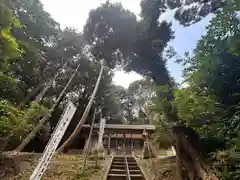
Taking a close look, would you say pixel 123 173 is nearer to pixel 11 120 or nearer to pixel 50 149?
pixel 50 149

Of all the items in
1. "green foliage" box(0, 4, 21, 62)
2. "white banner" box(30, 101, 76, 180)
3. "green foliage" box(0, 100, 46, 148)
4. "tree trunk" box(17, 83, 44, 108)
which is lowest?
"white banner" box(30, 101, 76, 180)

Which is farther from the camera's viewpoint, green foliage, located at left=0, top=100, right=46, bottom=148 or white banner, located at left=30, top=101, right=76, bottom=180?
green foliage, located at left=0, top=100, right=46, bottom=148

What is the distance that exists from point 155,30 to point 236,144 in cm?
922

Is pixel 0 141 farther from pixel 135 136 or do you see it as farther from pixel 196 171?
pixel 135 136

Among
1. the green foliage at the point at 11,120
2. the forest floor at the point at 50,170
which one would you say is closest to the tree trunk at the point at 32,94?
the forest floor at the point at 50,170

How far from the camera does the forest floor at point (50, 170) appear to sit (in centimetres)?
621

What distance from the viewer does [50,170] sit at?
267 inches

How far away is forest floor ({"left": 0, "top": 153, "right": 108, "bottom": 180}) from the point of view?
20.4 feet

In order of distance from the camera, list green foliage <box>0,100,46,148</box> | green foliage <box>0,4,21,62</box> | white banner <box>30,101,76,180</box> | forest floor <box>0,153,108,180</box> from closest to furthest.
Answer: white banner <box>30,101,76,180</box>
green foliage <box>0,4,21,62</box>
green foliage <box>0,100,46,148</box>
forest floor <box>0,153,108,180</box>

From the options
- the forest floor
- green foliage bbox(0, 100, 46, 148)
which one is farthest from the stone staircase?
green foliage bbox(0, 100, 46, 148)

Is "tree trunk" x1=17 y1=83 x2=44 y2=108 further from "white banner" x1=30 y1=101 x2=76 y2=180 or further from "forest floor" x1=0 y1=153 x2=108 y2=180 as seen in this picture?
"white banner" x1=30 y1=101 x2=76 y2=180

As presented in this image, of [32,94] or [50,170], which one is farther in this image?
[32,94]

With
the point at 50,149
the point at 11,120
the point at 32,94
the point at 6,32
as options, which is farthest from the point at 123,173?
the point at 32,94

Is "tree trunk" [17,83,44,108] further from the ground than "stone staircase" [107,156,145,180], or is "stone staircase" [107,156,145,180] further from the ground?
"tree trunk" [17,83,44,108]
